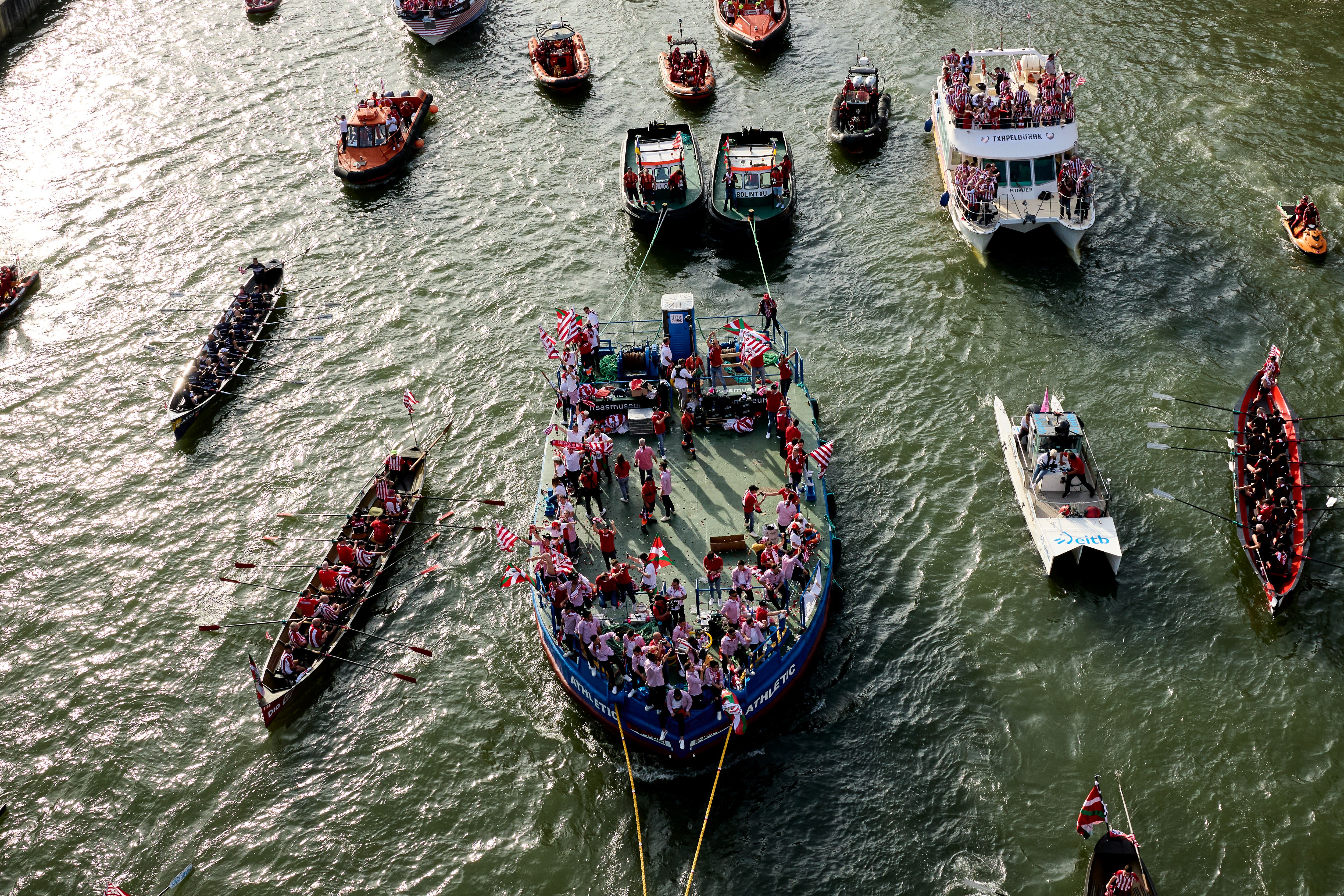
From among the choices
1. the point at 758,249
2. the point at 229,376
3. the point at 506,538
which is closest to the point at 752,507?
the point at 506,538

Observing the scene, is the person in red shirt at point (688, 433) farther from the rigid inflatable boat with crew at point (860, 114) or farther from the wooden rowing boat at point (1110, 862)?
the rigid inflatable boat with crew at point (860, 114)

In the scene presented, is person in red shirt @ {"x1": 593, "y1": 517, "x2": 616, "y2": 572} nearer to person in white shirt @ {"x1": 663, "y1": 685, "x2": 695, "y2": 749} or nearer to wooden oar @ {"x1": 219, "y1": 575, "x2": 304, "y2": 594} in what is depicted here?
person in white shirt @ {"x1": 663, "y1": 685, "x2": 695, "y2": 749}

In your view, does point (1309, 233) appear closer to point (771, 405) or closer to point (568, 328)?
point (771, 405)

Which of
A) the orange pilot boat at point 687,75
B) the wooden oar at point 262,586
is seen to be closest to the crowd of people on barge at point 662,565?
the wooden oar at point 262,586

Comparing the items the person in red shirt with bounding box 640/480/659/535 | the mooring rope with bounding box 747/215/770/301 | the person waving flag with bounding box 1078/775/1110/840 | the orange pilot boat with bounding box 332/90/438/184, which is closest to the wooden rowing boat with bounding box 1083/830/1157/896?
the person waving flag with bounding box 1078/775/1110/840

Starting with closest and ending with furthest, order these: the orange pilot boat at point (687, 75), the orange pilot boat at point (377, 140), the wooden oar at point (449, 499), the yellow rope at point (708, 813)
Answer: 1. the yellow rope at point (708, 813)
2. the wooden oar at point (449, 499)
3. the orange pilot boat at point (377, 140)
4. the orange pilot boat at point (687, 75)

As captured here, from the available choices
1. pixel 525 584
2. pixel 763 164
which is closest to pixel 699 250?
pixel 763 164

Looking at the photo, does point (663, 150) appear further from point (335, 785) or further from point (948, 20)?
point (335, 785)
